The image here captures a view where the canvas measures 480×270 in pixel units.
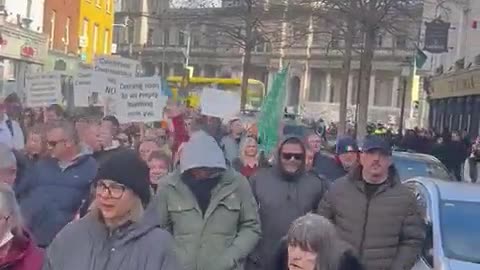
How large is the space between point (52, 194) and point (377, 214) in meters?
2.20

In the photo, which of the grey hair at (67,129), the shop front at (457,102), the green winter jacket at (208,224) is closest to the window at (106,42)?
the shop front at (457,102)

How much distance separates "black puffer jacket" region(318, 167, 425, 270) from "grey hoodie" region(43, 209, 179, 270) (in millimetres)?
2588

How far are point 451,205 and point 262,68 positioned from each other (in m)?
90.1

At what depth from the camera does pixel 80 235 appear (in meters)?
4.70

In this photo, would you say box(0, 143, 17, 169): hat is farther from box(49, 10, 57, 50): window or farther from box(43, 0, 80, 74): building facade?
box(49, 10, 57, 50): window

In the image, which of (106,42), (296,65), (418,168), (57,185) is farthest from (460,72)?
(296,65)

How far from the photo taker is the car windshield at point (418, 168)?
14.9m

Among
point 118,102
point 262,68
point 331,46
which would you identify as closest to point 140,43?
point 262,68

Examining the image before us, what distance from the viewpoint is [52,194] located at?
7566 millimetres

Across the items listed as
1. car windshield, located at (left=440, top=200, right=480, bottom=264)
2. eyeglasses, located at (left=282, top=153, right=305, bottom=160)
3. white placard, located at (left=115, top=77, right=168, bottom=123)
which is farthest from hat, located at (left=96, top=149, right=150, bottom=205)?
white placard, located at (left=115, top=77, right=168, bottom=123)

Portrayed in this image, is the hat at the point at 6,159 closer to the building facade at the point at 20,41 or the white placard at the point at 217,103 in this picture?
the white placard at the point at 217,103

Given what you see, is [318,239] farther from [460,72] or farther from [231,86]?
[231,86]

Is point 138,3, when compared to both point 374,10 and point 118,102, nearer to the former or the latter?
point 374,10

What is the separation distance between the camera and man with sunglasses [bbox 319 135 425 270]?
7113mm
